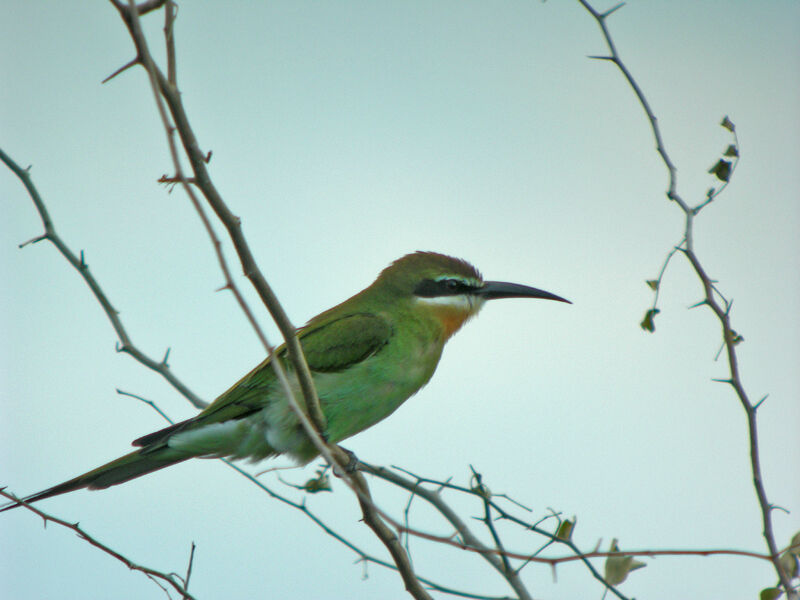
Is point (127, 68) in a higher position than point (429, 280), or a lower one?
lower

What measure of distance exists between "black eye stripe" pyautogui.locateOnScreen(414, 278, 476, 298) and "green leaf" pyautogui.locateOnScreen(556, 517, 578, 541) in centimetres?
232

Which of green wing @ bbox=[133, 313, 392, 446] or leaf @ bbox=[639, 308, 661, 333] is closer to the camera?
leaf @ bbox=[639, 308, 661, 333]

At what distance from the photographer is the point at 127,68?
6.26 ft

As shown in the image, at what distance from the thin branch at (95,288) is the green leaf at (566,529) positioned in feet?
5.46

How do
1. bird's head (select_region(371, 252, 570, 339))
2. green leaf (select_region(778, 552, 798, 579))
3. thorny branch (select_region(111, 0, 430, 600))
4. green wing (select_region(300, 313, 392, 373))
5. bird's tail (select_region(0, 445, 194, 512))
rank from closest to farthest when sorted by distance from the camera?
thorny branch (select_region(111, 0, 430, 600)), green leaf (select_region(778, 552, 798, 579)), bird's tail (select_region(0, 445, 194, 512)), green wing (select_region(300, 313, 392, 373)), bird's head (select_region(371, 252, 570, 339))

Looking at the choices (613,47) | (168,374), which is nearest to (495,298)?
(168,374)

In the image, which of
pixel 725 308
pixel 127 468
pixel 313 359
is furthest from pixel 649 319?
pixel 127 468

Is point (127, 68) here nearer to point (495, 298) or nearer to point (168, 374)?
point (168, 374)

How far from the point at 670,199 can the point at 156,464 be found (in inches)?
102

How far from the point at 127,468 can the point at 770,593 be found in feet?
8.79

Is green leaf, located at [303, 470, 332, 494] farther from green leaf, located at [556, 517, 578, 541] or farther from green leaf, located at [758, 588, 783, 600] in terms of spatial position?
green leaf, located at [758, 588, 783, 600]

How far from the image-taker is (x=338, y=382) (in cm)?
405

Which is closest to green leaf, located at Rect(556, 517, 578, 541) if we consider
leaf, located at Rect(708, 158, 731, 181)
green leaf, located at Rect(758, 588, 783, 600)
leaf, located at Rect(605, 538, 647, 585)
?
leaf, located at Rect(605, 538, 647, 585)

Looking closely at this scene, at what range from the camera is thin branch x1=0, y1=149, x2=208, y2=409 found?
9.87ft
